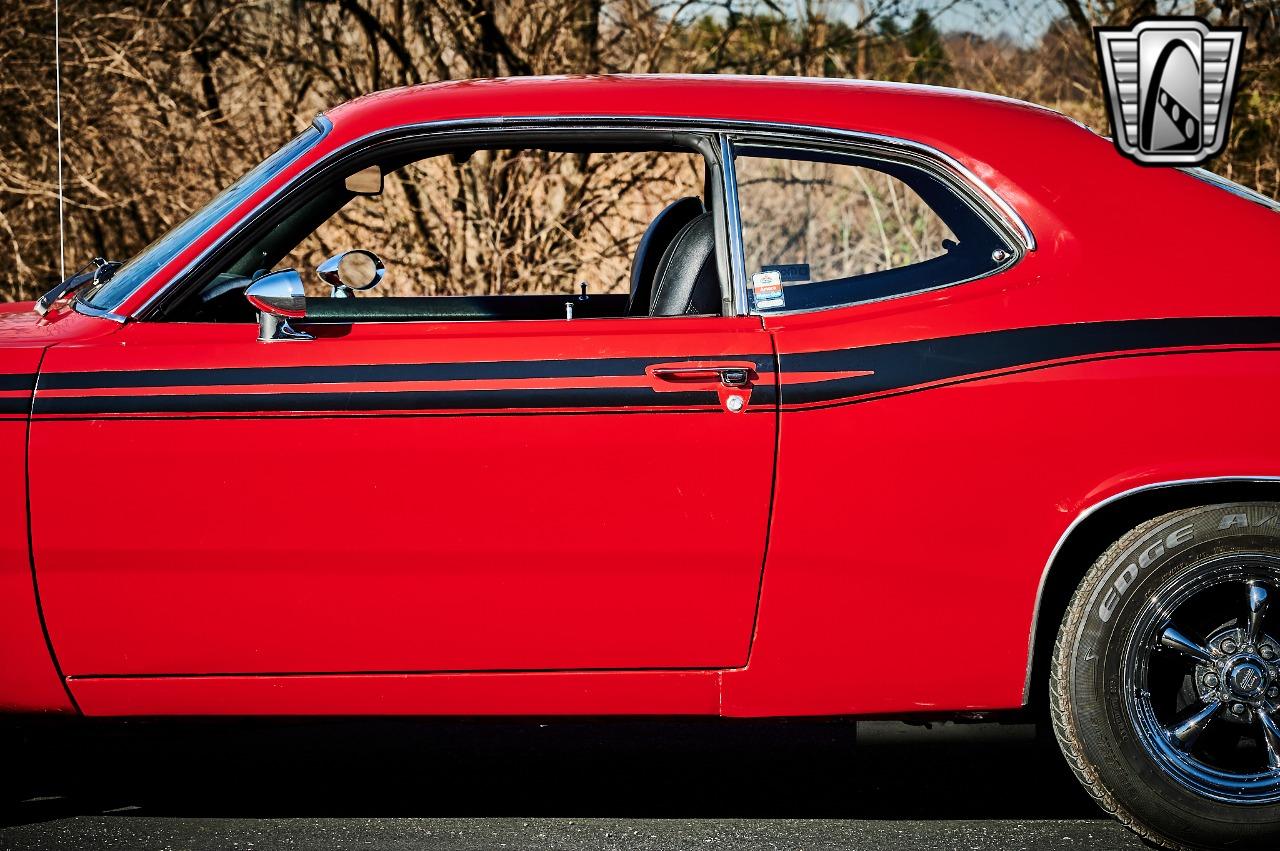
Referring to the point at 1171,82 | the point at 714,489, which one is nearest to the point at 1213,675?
the point at 714,489

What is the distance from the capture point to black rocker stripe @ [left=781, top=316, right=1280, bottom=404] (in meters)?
3.36

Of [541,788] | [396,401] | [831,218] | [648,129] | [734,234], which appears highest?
[648,129]

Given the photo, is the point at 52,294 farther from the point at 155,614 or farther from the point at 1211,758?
the point at 1211,758

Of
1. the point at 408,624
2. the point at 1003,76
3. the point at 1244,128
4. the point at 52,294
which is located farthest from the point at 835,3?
the point at 408,624

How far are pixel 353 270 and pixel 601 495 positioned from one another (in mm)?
1028

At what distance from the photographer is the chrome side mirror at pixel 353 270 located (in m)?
3.76

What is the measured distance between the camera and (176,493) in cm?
332

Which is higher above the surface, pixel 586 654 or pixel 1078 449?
pixel 1078 449

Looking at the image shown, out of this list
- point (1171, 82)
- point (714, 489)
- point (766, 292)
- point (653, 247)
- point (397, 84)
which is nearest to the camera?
point (714, 489)

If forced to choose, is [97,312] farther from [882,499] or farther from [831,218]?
[831,218]

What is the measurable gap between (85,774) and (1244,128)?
8.15 metres

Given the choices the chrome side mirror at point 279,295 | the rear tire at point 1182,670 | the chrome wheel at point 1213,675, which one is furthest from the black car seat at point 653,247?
the chrome wheel at point 1213,675

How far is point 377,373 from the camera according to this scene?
3354mm

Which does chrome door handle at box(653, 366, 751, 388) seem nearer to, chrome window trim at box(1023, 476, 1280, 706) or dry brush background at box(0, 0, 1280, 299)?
chrome window trim at box(1023, 476, 1280, 706)
